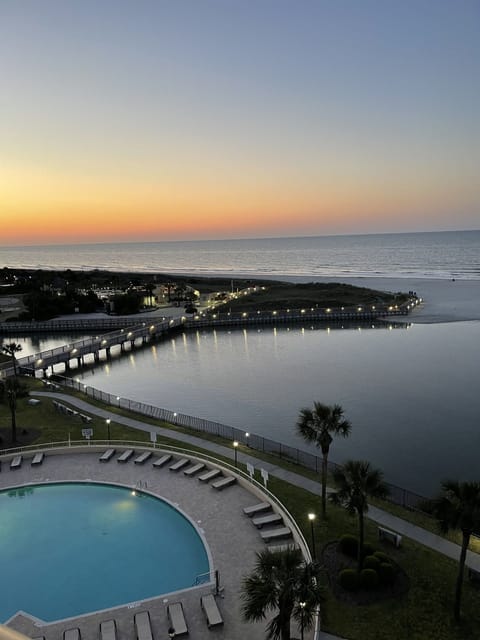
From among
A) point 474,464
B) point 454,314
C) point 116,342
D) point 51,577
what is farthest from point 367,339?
point 51,577

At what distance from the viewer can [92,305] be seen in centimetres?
11544

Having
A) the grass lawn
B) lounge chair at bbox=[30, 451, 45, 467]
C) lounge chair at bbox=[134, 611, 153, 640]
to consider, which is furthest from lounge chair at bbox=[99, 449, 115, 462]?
lounge chair at bbox=[134, 611, 153, 640]

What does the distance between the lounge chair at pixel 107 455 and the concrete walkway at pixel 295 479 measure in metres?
4.61

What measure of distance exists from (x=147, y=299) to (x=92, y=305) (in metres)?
16.7

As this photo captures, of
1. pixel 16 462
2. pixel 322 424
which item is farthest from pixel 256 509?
pixel 16 462

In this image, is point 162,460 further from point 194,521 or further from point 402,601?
point 402,601

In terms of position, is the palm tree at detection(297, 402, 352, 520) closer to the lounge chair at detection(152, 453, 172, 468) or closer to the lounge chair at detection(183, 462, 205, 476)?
the lounge chair at detection(183, 462, 205, 476)

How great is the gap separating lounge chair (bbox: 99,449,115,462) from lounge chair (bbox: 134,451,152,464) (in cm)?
195

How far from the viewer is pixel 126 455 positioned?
1325 inches

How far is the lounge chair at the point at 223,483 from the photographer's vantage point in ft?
95.6

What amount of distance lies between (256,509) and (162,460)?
869 centimetres

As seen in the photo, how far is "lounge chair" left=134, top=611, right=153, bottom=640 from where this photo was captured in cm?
1808

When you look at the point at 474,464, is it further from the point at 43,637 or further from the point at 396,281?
the point at 396,281

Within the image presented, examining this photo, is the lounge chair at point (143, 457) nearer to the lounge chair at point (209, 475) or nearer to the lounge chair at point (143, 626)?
the lounge chair at point (209, 475)
